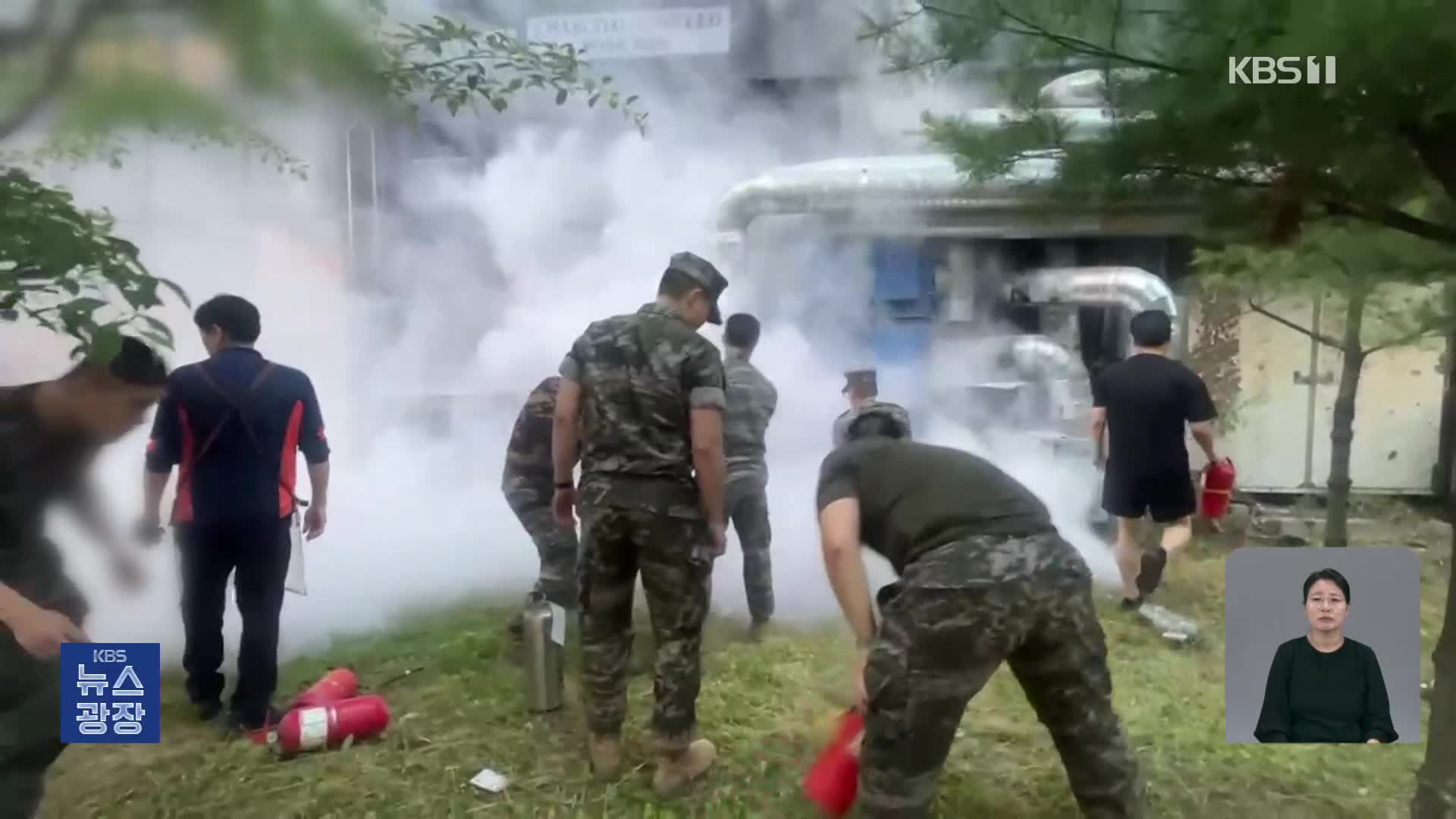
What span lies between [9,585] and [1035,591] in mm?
2596

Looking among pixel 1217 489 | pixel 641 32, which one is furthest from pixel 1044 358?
pixel 641 32

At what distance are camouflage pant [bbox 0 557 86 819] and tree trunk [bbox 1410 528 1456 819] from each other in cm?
347

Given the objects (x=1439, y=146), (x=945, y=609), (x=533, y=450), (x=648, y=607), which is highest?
(x=1439, y=146)

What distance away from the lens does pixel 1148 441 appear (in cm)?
266

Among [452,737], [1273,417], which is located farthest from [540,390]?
[1273,417]

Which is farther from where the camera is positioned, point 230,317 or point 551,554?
point 551,554

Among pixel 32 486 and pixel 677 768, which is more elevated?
pixel 32 486

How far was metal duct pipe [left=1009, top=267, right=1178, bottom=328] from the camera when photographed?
2.58 m

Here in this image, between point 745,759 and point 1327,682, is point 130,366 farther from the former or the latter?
point 1327,682

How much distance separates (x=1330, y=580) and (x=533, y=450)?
2.21 meters

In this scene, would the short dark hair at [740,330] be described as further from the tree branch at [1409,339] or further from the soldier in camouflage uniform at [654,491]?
the tree branch at [1409,339]

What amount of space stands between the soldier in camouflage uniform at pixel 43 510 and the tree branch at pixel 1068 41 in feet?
7.65

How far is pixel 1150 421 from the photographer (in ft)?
8.70

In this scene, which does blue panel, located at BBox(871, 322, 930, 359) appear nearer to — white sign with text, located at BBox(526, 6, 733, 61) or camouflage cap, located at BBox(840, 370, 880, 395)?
camouflage cap, located at BBox(840, 370, 880, 395)
